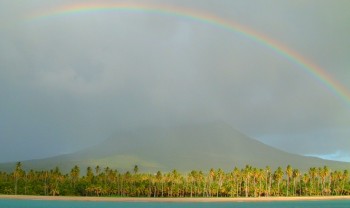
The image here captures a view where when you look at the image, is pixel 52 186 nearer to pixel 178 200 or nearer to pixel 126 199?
pixel 126 199

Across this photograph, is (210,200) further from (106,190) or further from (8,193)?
(8,193)

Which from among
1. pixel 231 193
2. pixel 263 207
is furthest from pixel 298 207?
pixel 231 193

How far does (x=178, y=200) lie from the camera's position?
180 metres

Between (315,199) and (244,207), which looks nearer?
(244,207)

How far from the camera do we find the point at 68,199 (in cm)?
18012

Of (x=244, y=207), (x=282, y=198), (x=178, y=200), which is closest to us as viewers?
(x=244, y=207)

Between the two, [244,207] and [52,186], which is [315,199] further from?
[52,186]

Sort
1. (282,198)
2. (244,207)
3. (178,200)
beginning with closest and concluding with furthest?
(244,207)
(178,200)
(282,198)

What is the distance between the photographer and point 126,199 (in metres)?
182

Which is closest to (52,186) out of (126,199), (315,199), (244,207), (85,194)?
(85,194)

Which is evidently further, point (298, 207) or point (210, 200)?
point (210, 200)

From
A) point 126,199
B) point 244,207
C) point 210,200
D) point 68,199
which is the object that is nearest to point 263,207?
point 244,207

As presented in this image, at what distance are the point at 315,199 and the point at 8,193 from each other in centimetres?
12492

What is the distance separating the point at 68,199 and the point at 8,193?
29.5 meters
